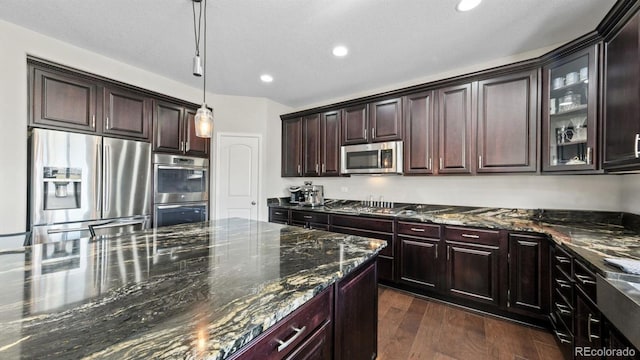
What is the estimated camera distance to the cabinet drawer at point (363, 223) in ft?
9.45

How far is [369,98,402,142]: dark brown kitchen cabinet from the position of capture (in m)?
3.11

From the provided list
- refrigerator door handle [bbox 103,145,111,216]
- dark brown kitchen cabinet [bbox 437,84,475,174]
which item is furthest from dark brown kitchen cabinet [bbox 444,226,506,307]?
refrigerator door handle [bbox 103,145,111,216]

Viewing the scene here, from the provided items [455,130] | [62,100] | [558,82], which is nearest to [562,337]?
[455,130]

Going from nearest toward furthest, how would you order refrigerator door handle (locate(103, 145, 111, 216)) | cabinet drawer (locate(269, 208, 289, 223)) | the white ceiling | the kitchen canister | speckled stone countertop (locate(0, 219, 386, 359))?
speckled stone countertop (locate(0, 219, 386, 359)) < the white ceiling < the kitchen canister < refrigerator door handle (locate(103, 145, 111, 216)) < cabinet drawer (locate(269, 208, 289, 223))

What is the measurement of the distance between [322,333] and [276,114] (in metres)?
3.74

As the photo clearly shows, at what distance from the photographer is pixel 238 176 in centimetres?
400

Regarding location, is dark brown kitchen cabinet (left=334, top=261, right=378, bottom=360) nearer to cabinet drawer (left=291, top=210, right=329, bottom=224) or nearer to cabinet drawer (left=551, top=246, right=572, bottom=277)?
cabinet drawer (left=551, top=246, right=572, bottom=277)

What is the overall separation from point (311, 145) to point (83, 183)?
8.84 feet

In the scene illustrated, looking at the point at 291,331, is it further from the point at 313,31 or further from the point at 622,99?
the point at 622,99

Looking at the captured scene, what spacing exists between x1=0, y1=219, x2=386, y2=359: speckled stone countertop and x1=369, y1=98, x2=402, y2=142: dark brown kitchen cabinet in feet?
6.43

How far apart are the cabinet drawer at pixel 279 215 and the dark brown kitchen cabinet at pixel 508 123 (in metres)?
2.57

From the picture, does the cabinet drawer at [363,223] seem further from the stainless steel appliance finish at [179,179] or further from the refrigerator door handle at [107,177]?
the refrigerator door handle at [107,177]

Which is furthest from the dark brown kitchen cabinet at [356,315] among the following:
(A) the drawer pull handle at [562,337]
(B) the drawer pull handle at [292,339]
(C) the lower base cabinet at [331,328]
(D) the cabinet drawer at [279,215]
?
(D) the cabinet drawer at [279,215]

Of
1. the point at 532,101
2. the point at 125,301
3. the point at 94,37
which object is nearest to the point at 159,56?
the point at 94,37
